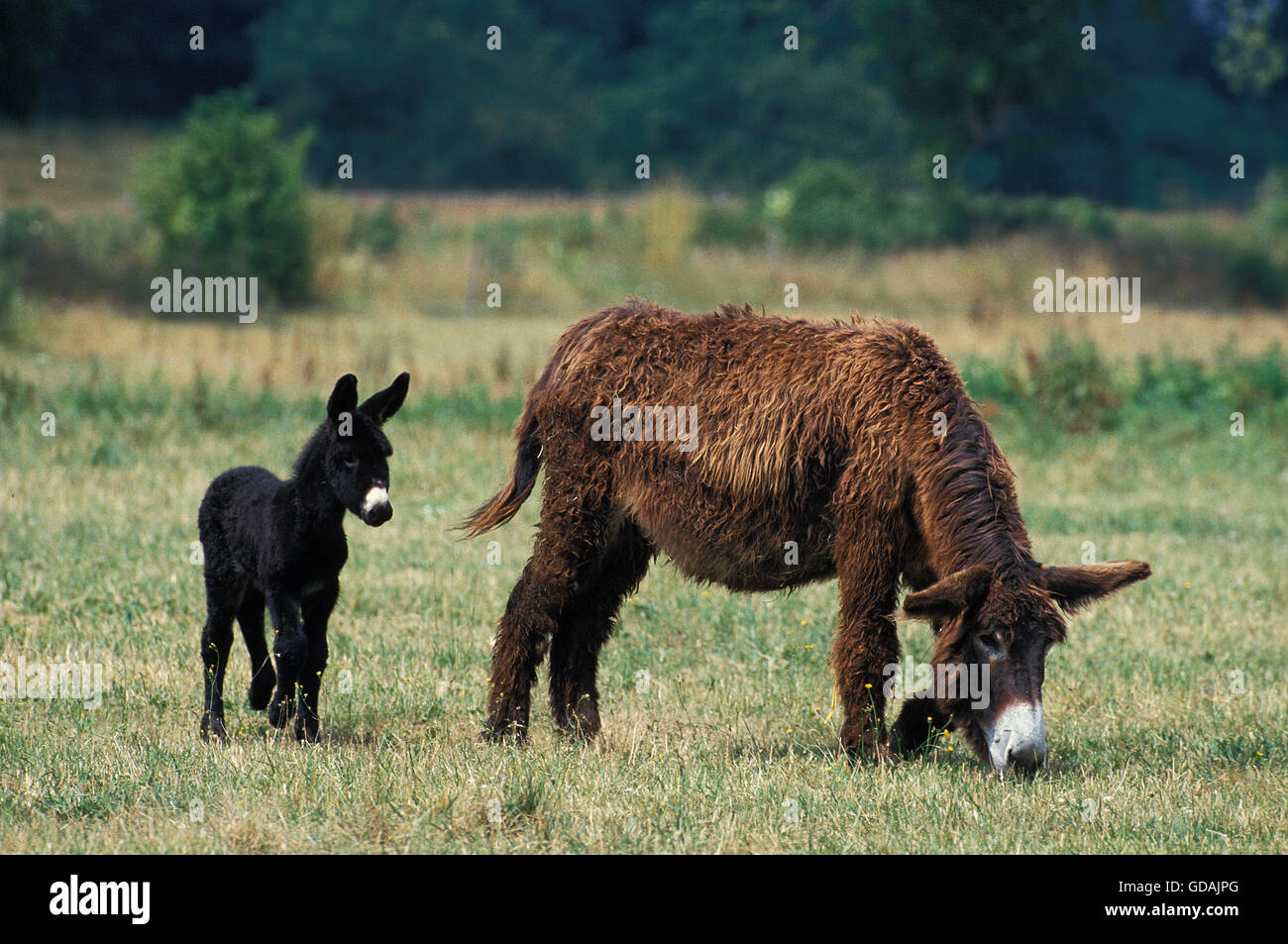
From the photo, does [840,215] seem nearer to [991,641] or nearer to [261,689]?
[261,689]

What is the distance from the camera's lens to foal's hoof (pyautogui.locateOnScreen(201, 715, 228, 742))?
6.78m

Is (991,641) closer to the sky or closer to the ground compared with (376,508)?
closer to the ground

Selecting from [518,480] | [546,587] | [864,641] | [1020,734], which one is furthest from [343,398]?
[1020,734]

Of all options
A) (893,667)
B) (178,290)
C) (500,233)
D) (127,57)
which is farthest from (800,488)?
(127,57)

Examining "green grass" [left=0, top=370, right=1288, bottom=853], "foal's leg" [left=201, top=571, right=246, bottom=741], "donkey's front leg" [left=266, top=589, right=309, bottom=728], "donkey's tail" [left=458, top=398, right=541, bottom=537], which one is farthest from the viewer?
"donkey's tail" [left=458, top=398, right=541, bottom=537]

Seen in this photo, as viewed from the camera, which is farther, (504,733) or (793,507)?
(504,733)

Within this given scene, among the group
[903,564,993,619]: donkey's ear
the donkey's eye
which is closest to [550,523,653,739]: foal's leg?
[903,564,993,619]: donkey's ear

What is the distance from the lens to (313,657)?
6.81m

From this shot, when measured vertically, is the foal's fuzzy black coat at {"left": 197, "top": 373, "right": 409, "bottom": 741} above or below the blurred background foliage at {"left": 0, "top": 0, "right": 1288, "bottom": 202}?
below

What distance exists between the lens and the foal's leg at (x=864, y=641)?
21.2ft

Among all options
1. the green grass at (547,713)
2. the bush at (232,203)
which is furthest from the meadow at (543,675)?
the bush at (232,203)

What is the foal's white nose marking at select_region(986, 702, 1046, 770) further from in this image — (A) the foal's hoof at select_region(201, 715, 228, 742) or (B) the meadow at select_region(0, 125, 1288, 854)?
(A) the foal's hoof at select_region(201, 715, 228, 742)

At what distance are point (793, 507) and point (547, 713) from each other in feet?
6.34

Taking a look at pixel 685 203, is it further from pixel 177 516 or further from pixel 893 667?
pixel 893 667
